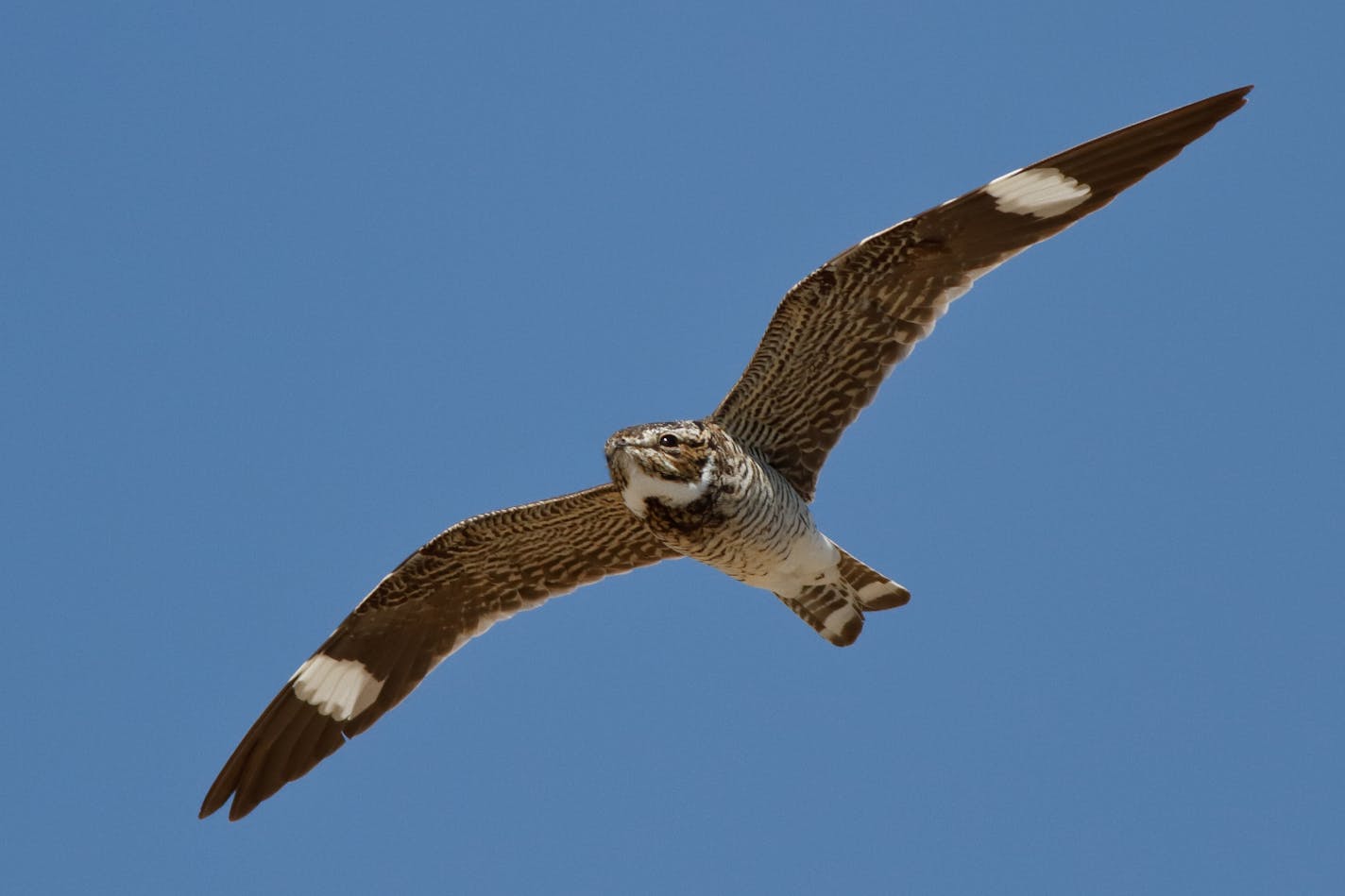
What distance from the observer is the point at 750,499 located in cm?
1116

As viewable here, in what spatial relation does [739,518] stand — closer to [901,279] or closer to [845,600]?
[845,600]

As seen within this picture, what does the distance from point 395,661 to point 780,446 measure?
310 centimetres

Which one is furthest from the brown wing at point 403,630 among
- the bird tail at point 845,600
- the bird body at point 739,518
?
the bird tail at point 845,600

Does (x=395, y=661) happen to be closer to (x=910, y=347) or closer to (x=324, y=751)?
(x=324, y=751)

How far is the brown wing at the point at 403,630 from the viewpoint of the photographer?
1248cm

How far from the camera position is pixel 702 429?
11.1 m

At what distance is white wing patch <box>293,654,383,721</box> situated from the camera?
12617mm

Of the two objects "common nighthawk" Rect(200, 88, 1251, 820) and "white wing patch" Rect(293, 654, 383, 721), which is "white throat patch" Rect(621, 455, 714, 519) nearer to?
"common nighthawk" Rect(200, 88, 1251, 820)

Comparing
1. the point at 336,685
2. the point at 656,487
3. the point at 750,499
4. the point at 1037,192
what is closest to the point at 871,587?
the point at 750,499

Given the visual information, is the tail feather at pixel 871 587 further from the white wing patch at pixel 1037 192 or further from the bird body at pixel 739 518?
the white wing patch at pixel 1037 192

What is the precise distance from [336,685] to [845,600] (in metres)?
3.60

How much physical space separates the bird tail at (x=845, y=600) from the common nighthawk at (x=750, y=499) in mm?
12

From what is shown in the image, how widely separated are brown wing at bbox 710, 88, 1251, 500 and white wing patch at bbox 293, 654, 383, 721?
3.16 m

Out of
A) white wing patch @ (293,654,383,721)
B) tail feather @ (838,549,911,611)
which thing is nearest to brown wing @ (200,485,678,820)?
white wing patch @ (293,654,383,721)
